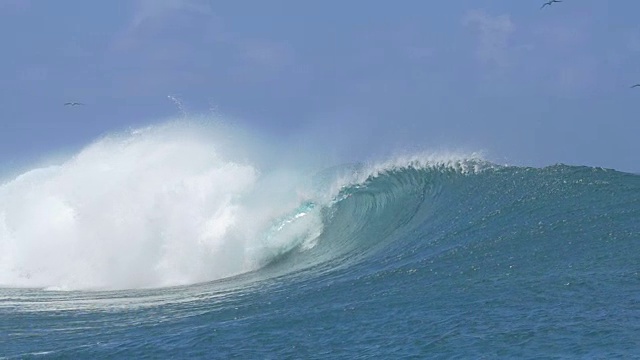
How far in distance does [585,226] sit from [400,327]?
7085 millimetres

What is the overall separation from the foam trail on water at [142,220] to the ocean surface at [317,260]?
0.07 metres

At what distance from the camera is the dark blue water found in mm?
9930

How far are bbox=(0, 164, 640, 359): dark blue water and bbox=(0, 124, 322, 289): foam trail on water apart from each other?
1527mm

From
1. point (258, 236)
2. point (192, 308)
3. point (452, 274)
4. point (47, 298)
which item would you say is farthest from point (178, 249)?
point (452, 274)

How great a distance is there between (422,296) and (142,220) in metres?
12.3

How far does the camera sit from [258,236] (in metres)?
22.0

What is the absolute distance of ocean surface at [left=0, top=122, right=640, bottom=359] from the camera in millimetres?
10406

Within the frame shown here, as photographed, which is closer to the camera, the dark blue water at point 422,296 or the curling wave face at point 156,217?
the dark blue water at point 422,296

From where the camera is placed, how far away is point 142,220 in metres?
22.5

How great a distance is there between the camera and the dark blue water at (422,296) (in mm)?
9930

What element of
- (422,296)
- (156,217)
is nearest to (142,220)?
(156,217)

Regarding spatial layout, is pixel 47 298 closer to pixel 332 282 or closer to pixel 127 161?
pixel 332 282

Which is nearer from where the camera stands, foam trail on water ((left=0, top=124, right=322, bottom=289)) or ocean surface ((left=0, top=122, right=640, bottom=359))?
ocean surface ((left=0, top=122, right=640, bottom=359))

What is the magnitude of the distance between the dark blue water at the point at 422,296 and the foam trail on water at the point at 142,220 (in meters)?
1.53
